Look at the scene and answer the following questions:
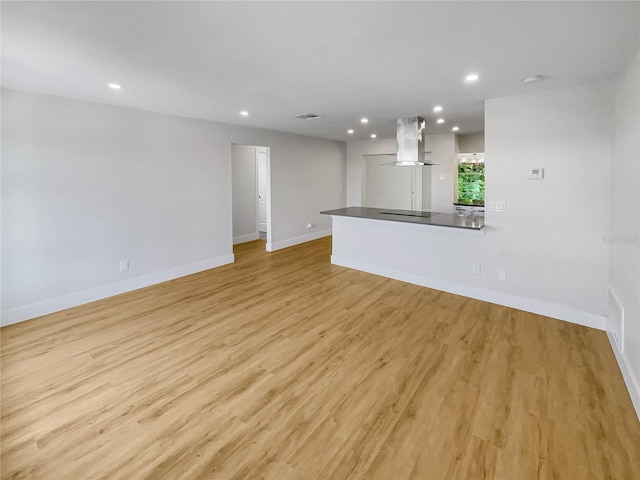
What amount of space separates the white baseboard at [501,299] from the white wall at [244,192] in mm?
3301

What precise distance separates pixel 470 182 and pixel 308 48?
621 cm

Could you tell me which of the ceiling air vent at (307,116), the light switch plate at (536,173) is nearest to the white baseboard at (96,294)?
the ceiling air vent at (307,116)

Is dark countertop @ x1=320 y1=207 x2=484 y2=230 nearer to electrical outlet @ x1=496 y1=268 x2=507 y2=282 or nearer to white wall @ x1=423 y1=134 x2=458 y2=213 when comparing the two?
electrical outlet @ x1=496 y1=268 x2=507 y2=282

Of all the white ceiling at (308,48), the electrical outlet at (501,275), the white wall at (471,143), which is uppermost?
the white wall at (471,143)

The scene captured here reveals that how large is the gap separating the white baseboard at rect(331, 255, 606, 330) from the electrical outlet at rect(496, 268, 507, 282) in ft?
0.60

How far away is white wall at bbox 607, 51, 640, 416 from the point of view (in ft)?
6.93

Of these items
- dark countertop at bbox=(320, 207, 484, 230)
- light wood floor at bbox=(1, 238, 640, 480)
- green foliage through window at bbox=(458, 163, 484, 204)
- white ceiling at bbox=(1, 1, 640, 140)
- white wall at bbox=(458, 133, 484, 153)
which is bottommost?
light wood floor at bbox=(1, 238, 640, 480)

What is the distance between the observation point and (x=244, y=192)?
7293mm

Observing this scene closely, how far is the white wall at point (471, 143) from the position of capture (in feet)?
22.3

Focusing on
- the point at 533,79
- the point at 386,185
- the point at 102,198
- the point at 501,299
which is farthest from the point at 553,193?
the point at 386,185

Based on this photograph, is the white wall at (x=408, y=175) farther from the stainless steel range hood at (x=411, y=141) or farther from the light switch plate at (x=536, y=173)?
the light switch plate at (x=536, y=173)

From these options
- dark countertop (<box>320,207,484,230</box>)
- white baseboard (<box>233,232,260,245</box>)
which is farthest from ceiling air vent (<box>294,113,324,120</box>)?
white baseboard (<box>233,232,260,245</box>)

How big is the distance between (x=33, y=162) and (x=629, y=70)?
216 inches

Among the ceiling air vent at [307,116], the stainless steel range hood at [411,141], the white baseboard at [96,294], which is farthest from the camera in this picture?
the stainless steel range hood at [411,141]
